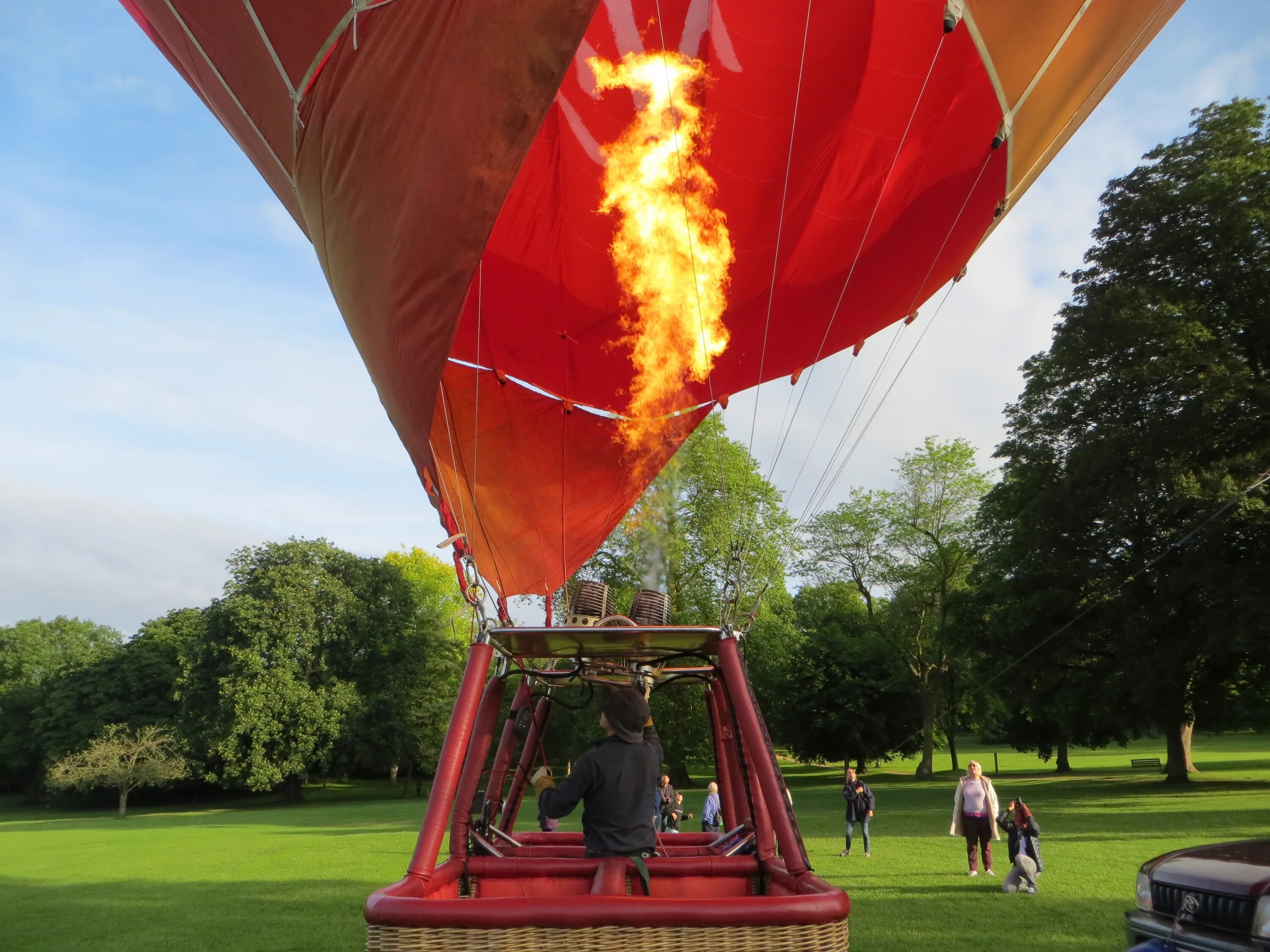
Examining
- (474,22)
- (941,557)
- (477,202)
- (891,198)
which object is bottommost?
(477,202)

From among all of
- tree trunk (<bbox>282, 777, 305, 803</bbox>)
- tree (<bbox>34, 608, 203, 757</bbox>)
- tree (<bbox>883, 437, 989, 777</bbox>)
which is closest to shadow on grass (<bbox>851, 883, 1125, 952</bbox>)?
tree (<bbox>883, 437, 989, 777</bbox>)

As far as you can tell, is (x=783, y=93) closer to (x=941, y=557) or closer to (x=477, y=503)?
(x=477, y=503)

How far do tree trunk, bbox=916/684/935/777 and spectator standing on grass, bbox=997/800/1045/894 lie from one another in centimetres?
3076

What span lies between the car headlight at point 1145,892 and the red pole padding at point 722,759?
→ 7.43 ft

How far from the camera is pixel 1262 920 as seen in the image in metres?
4.48

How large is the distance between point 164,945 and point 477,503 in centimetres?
565

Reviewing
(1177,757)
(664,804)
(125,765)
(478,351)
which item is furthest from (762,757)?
(125,765)

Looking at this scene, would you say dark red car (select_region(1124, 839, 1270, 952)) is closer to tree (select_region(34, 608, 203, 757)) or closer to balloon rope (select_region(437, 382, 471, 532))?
balloon rope (select_region(437, 382, 471, 532))

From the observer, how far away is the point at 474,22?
4.11 metres

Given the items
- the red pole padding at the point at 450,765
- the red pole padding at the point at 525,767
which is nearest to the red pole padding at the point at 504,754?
the red pole padding at the point at 525,767

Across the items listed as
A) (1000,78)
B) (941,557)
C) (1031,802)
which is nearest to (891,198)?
(1000,78)

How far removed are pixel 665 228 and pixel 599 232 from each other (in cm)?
52

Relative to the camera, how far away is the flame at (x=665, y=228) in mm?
6348

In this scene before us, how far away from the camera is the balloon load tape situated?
4.59 meters
